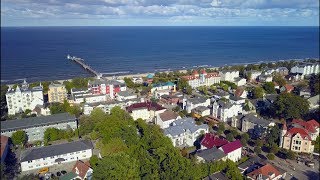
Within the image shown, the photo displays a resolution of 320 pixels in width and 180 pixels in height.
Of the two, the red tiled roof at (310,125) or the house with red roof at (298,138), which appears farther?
the red tiled roof at (310,125)

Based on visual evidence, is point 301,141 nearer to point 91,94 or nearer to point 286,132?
point 286,132

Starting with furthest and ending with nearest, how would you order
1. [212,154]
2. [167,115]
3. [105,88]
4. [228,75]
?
[228,75] < [105,88] < [167,115] < [212,154]

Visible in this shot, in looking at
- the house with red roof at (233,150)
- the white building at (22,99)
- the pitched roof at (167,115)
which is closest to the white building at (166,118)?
the pitched roof at (167,115)

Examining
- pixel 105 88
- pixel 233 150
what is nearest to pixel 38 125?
pixel 105 88

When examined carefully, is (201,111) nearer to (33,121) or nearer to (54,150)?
(54,150)

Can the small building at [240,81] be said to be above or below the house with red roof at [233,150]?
above

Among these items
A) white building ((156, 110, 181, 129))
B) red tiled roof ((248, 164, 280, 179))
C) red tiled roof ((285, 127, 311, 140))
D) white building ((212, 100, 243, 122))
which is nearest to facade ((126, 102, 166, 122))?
white building ((156, 110, 181, 129))

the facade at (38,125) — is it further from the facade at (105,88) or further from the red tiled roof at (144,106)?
the facade at (105,88)
